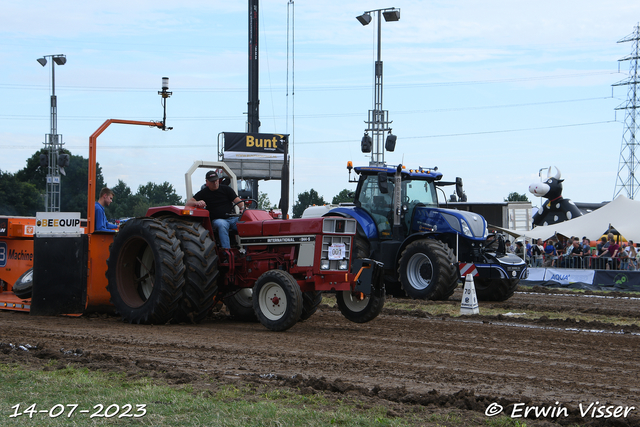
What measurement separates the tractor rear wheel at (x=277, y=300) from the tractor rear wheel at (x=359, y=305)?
0.99 meters

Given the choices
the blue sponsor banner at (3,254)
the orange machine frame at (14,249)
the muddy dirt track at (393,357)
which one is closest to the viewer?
the muddy dirt track at (393,357)

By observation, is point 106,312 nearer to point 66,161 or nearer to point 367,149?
point 367,149

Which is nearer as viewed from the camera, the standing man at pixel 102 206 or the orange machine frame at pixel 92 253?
the orange machine frame at pixel 92 253

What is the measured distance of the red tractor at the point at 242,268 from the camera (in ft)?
29.2

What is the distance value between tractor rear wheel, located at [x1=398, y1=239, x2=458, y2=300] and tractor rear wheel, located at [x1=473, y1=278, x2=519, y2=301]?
126cm

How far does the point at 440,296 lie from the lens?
1327 centimetres

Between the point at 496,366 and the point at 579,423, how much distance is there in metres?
2.09

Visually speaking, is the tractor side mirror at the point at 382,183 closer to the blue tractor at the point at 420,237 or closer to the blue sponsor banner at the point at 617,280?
the blue tractor at the point at 420,237

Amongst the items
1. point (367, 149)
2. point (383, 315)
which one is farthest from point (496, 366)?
point (367, 149)

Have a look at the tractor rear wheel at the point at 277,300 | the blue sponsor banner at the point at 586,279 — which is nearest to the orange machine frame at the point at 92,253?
the tractor rear wheel at the point at 277,300

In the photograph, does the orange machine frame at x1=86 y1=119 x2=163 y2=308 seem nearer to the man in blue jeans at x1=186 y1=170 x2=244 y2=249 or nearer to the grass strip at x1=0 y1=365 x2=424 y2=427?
the man in blue jeans at x1=186 y1=170 x2=244 y2=249

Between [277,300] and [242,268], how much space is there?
1.04 metres

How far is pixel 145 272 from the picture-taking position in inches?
400

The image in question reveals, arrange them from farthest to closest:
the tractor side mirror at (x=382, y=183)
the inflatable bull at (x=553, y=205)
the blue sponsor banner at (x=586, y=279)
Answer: the inflatable bull at (x=553, y=205) < the blue sponsor banner at (x=586, y=279) < the tractor side mirror at (x=382, y=183)
